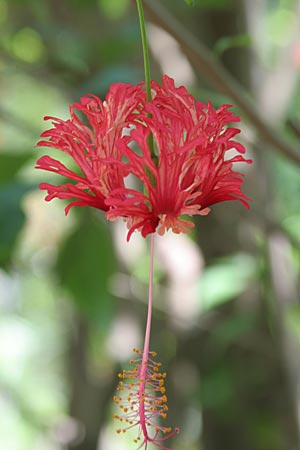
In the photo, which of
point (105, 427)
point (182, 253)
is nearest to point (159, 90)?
point (182, 253)

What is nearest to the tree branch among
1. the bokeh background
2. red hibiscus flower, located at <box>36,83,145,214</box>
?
the bokeh background

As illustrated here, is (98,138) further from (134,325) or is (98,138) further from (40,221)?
(40,221)

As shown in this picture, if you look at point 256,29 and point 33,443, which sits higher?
point 256,29

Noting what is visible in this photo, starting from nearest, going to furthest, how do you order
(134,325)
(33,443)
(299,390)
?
1. (299,390)
2. (134,325)
3. (33,443)

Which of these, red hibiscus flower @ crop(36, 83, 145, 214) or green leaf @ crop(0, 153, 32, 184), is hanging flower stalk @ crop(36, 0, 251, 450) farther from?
green leaf @ crop(0, 153, 32, 184)

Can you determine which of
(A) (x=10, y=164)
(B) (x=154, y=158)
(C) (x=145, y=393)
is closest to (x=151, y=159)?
(B) (x=154, y=158)

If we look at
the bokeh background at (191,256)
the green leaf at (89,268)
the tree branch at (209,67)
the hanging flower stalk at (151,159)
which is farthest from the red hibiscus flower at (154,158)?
the green leaf at (89,268)
